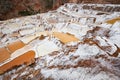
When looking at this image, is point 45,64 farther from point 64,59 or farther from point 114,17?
point 114,17

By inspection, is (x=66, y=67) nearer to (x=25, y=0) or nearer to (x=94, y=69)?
(x=94, y=69)

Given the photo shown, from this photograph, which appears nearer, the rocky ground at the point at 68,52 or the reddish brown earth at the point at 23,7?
the rocky ground at the point at 68,52

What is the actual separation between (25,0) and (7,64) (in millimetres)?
7381

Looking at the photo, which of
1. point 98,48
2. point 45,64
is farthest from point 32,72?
point 98,48

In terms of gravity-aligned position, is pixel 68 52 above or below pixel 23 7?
above

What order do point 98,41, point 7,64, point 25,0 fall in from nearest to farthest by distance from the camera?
point 98,41 < point 7,64 < point 25,0

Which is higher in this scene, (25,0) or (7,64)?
(25,0)

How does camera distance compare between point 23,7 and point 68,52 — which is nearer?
point 68,52

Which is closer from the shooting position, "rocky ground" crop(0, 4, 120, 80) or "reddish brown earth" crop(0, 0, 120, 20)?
"rocky ground" crop(0, 4, 120, 80)

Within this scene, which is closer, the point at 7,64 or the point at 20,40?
the point at 7,64

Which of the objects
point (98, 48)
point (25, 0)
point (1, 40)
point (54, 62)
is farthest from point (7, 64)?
point (25, 0)

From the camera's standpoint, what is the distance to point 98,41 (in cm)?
253

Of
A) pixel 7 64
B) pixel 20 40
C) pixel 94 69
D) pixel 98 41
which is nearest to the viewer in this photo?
pixel 94 69

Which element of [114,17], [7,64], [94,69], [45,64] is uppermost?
[114,17]
